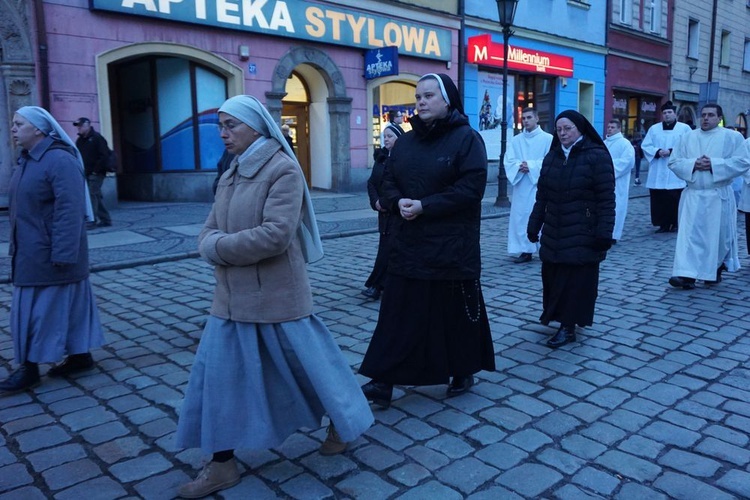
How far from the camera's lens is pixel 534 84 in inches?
879

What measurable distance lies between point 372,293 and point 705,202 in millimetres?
3703

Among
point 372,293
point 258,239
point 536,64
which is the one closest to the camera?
point 258,239

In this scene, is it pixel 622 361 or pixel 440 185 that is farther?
pixel 622 361

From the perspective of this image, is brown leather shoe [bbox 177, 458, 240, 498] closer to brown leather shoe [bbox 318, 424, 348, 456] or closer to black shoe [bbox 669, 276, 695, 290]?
brown leather shoe [bbox 318, 424, 348, 456]

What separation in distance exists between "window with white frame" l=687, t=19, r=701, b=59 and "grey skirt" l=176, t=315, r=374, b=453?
31748 mm

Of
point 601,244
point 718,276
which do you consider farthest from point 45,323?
point 718,276

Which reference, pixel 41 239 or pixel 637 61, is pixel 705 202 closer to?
pixel 41 239

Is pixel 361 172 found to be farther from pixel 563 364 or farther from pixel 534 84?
pixel 563 364

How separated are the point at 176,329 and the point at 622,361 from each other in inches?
136

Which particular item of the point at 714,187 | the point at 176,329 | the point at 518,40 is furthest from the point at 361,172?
the point at 176,329

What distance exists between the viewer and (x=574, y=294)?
16.2ft

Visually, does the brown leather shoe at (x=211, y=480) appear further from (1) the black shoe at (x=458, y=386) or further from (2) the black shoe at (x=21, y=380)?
(2) the black shoe at (x=21, y=380)

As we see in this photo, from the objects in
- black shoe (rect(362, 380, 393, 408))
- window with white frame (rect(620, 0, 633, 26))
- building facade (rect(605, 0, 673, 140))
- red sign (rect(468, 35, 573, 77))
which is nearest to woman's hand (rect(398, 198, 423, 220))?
black shoe (rect(362, 380, 393, 408))

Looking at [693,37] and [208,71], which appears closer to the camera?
[208,71]
